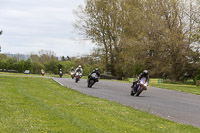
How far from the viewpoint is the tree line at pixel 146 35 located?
50.2m

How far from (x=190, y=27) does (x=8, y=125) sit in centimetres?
4517

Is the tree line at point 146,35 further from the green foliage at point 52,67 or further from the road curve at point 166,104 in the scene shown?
the green foliage at point 52,67

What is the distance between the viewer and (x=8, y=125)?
844 cm

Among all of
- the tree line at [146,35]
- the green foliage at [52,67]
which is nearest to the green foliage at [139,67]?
the tree line at [146,35]

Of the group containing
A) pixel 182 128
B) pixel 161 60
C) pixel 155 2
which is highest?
pixel 155 2

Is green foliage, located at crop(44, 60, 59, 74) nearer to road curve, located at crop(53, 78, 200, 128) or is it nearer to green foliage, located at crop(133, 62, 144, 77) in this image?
green foliage, located at crop(133, 62, 144, 77)

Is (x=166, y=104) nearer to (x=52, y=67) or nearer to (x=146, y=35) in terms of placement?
(x=146, y=35)

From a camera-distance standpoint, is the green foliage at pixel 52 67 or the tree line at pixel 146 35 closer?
the tree line at pixel 146 35

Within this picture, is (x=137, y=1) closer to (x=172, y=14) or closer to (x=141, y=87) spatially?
(x=172, y=14)

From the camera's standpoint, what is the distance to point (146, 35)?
53156 mm

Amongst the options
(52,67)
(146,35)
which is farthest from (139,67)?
(52,67)

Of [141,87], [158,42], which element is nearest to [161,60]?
[158,42]

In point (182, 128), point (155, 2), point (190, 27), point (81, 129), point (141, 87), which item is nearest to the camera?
point (81, 129)

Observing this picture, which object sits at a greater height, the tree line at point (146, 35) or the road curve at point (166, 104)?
the tree line at point (146, 35)
